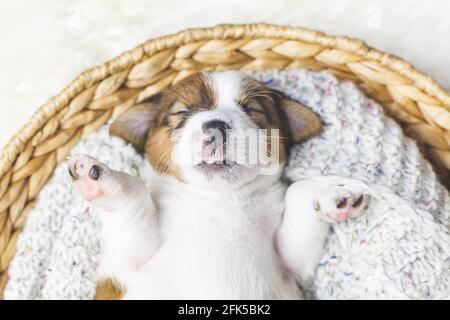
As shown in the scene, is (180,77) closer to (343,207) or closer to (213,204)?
(213,204)

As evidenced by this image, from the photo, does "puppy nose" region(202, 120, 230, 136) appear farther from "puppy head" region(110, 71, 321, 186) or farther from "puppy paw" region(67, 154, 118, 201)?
"puppy paw" region(67, 154, 118, 201)

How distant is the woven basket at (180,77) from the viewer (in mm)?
1862

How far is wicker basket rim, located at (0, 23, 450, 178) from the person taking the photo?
1.83 m

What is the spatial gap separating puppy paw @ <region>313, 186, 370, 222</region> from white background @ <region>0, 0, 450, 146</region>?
75 cm

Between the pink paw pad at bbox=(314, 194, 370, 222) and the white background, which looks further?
the white background

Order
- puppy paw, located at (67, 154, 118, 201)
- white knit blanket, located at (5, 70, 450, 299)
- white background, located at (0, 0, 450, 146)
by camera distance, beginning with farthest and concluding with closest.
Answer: white background, located at (0, 0, 450, 146) < white knit blanket, located at (5, 70, 450, 299) < puppy paw, located at (67, 154, 118, 201)

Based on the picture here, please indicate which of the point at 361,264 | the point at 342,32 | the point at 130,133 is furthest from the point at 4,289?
the point at 342,32

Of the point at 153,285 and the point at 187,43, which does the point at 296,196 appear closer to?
the point at 153,285

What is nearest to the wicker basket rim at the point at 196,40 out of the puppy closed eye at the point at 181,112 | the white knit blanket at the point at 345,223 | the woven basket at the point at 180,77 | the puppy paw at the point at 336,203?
the woven basket at the point at 180,77

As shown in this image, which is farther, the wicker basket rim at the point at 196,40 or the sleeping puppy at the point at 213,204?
the wicker basket rim at the point at 196,40

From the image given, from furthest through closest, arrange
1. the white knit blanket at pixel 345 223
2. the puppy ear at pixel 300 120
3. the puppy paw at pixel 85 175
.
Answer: the puppy ear at pixel 300 120
the white knit blanket at pixel 345 223
the puppy paw at pixel 85 175

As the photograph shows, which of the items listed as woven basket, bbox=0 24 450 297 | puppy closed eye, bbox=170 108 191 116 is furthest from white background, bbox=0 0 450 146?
puppy closed eye, bbox=170 108 191 116

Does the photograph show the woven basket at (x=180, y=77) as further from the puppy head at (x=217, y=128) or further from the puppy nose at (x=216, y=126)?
the puppy nose at (x=216, y=126)

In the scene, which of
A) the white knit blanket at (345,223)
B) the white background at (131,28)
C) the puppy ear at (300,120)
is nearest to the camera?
the white knit blanket at (345,223)
